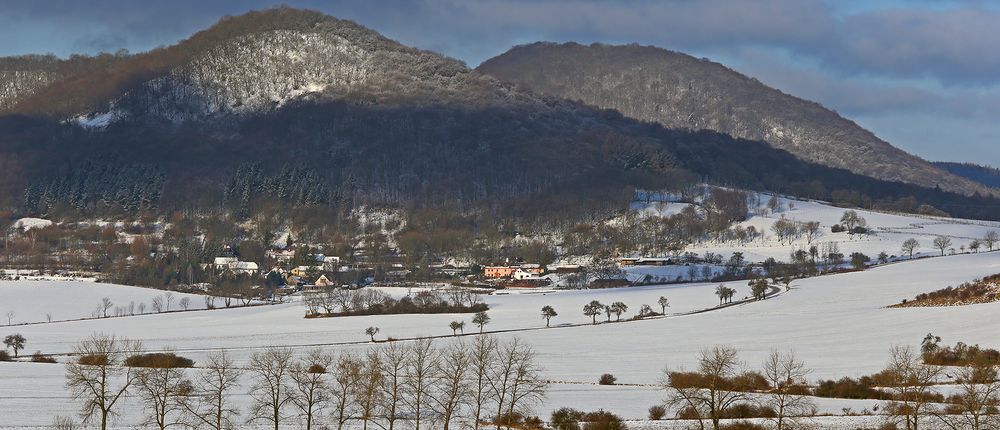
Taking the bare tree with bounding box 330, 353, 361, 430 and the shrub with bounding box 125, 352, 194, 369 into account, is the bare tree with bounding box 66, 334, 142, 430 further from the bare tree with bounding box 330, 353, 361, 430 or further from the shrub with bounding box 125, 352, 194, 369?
the bare tree with bounding box 330, 353, 361, 430

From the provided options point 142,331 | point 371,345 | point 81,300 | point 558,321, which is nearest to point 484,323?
point 558,321

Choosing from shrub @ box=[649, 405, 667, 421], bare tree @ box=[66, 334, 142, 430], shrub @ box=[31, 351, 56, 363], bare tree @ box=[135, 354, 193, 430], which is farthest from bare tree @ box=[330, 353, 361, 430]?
shrub @ box=[31, 351, 56, 363]

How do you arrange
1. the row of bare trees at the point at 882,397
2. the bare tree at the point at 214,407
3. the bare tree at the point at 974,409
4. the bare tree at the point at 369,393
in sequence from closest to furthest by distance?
the bare tree at the point at 974,409 < the row of bare trees at the point at 882,397 < the bare tree at the point at 214,407 < the bare tree at the point at 369,393

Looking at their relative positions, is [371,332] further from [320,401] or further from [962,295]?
[962,295]

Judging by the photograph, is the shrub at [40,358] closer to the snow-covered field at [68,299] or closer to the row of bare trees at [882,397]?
the row of bare trees at [882,397]

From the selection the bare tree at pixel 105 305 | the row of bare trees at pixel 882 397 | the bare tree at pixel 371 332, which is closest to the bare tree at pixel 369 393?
the row of bare trees at pixel 882 397

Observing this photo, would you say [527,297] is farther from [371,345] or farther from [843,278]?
[371,345]


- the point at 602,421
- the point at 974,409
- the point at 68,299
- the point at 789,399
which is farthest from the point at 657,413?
the point at 68,299
